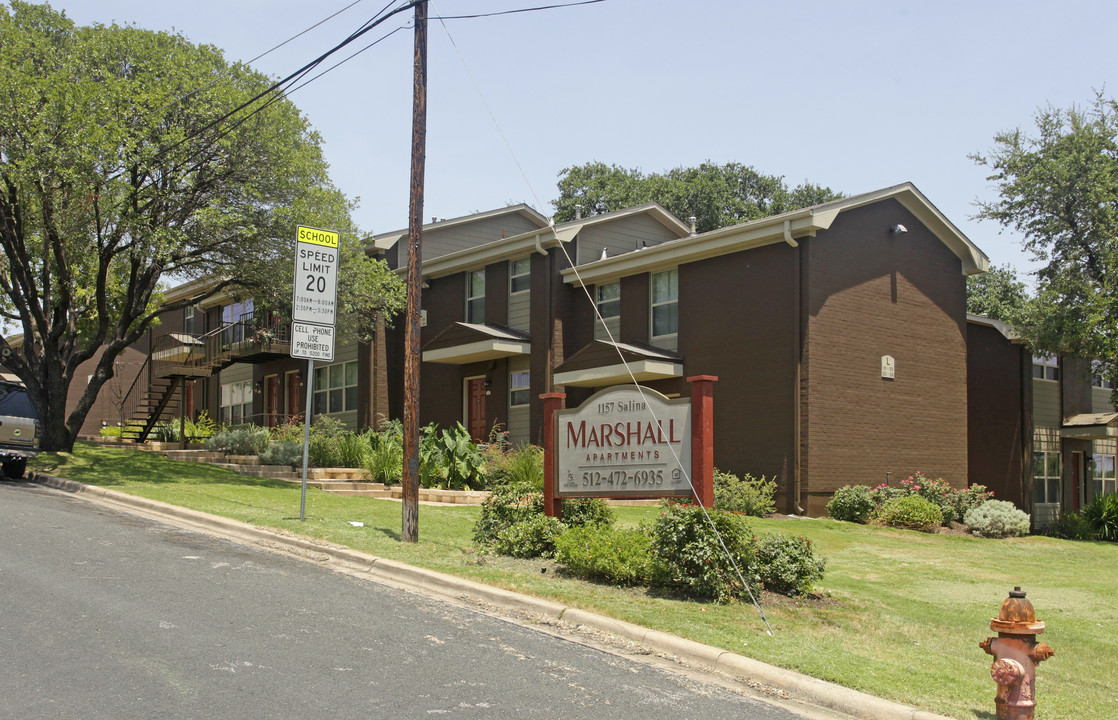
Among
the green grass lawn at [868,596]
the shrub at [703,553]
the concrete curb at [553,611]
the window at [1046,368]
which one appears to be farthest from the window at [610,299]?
Answer: the shrub at [703,553]

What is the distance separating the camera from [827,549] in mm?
15594

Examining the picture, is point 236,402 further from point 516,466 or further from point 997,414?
point 997,414

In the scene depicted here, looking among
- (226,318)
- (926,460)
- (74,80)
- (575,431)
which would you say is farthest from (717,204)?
(575,431)

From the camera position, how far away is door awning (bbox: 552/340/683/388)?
76.5ft

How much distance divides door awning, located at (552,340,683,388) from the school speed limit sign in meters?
9.82

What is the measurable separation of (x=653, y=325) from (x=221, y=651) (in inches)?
745

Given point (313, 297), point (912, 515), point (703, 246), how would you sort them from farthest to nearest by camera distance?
point (703, 246) → point (912, 515) → point (313, 297)

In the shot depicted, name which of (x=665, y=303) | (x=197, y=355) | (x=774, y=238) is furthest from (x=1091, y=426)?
(x=197, y=355)

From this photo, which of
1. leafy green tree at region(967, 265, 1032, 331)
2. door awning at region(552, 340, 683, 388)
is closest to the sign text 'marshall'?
Answer: door awning at region(552, 340, 683, 388)

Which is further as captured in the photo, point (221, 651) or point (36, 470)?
point (36, 470)

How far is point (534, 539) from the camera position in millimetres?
11805

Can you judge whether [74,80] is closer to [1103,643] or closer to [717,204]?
[1103,643]

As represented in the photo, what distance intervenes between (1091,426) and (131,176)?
27.0 metres

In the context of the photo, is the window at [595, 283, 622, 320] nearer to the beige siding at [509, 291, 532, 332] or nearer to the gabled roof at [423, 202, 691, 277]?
the gabled roof at [423, 202, 691, 277]
